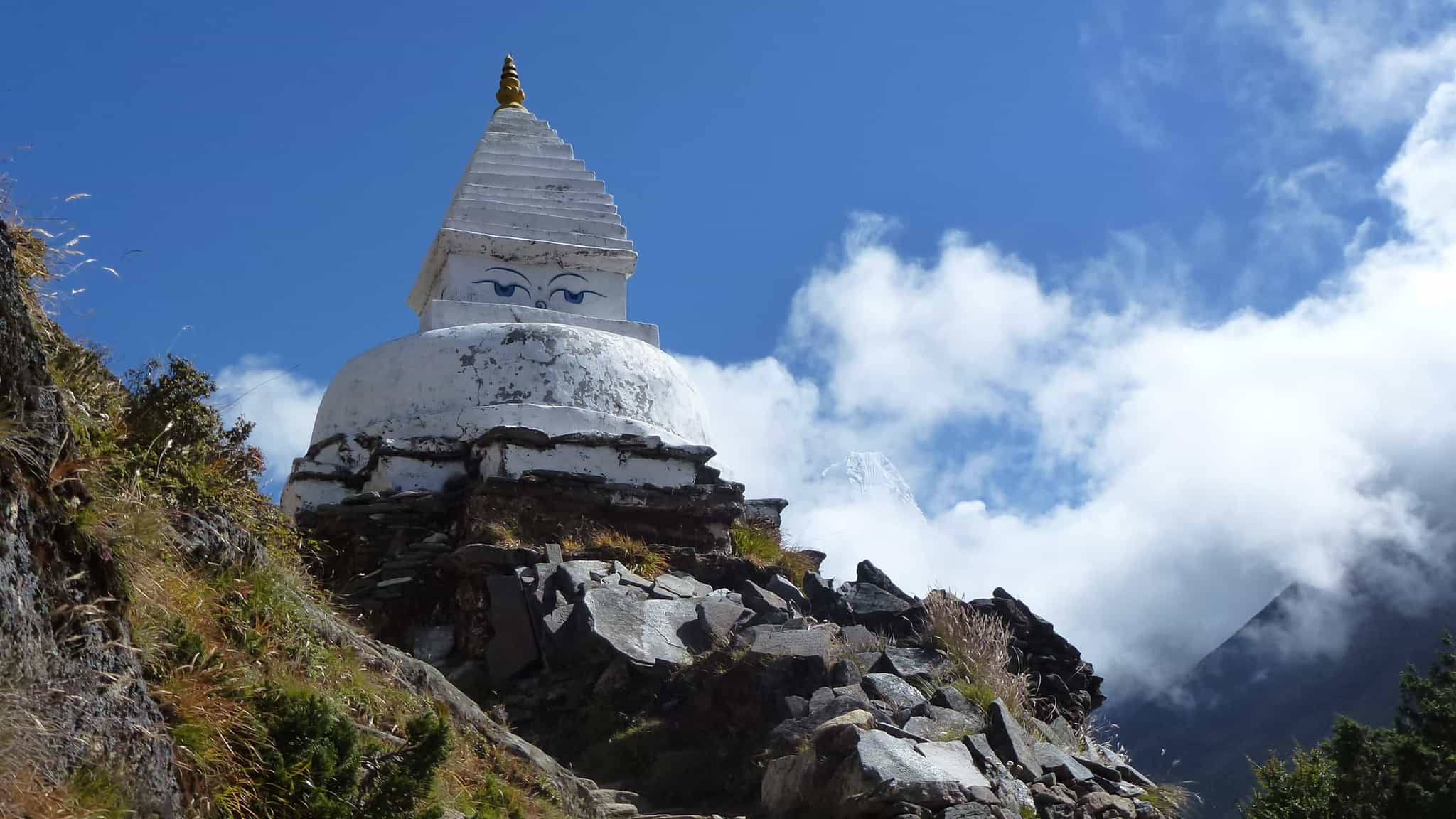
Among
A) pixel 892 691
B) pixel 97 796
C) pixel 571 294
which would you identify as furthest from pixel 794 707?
pixel 571 294

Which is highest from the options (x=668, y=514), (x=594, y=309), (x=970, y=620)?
(x=594, y=309)

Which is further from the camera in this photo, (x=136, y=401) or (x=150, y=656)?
(x=136, y=401)

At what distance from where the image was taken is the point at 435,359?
15.5 metres

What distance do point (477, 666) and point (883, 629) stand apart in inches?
141

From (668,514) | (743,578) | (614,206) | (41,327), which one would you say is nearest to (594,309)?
(614,206)

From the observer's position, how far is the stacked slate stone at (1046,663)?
11508mm

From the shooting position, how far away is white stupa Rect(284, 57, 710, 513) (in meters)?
14.5

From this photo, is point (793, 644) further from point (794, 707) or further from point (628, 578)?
point (628, 578)

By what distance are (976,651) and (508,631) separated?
4061 millimetres

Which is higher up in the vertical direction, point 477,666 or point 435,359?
point 435,359

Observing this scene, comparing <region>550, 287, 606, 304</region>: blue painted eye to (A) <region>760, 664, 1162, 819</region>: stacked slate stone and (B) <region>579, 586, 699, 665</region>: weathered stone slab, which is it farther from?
(A) <region>760, 664, 1162, 819</region>: stacked slate stone

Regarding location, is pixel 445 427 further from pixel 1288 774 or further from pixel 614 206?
pixel 1288 774

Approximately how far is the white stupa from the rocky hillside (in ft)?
1.69

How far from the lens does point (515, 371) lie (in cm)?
1532
